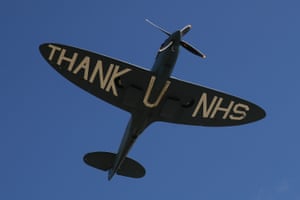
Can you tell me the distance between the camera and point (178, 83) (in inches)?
1113

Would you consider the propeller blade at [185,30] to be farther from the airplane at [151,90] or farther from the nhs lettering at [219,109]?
the nhs lettering at [219,109]

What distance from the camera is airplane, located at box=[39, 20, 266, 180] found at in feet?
91.5

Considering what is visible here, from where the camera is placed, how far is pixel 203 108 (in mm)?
29844

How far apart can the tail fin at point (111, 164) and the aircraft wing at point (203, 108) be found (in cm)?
533

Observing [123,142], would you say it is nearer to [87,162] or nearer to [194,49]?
[87,162]

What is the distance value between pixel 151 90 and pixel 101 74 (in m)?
2.62

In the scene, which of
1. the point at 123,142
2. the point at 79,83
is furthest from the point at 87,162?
the point at 79,83

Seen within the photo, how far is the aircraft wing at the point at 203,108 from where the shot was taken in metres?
28.7

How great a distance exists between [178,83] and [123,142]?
5.27 metres

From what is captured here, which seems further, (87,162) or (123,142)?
(87,162)

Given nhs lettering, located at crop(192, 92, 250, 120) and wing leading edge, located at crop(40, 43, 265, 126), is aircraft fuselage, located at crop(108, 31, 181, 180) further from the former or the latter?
nhs lettering, located at crop(192, 92, 250, 120)

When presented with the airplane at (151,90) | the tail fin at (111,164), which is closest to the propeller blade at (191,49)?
the airplane at (151,90)

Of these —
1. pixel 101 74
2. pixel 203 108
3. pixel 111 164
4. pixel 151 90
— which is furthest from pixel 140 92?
pixel 111 164

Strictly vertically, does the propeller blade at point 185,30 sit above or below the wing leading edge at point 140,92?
above
